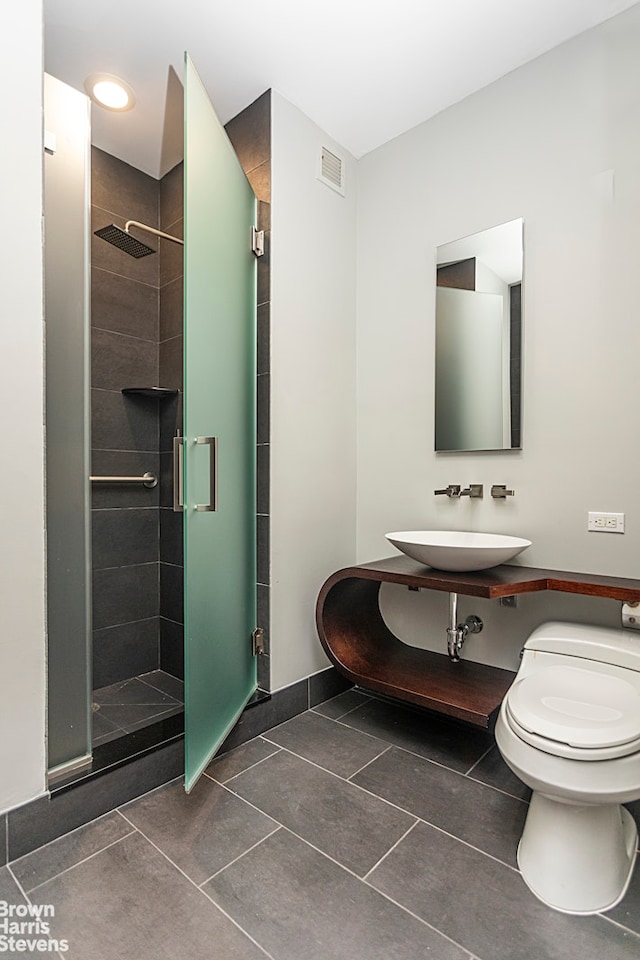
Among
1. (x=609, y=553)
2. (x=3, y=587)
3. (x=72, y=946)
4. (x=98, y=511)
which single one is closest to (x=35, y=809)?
(x=72, y=946)

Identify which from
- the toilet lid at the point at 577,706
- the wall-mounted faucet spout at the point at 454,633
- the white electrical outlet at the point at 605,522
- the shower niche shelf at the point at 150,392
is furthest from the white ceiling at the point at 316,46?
the toilet lid at the point at 577,706

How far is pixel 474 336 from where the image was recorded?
2340 millimetres

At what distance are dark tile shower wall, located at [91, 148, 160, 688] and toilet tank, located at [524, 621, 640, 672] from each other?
1.91 meters

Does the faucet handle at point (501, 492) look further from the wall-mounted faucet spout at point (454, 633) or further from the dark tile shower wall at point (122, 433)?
the dark tile shower wall at point (122, 433)

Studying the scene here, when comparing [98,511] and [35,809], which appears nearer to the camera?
[35,809]

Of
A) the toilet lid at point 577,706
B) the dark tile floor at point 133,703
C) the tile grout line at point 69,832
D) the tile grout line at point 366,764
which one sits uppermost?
the toilet lid at point 577,706

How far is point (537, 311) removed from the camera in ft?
7.07

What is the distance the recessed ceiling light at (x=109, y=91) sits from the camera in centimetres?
218

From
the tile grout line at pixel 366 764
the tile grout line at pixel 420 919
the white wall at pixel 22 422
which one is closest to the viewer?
the tile grout line at pixel 420 919

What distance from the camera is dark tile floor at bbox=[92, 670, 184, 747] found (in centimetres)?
209

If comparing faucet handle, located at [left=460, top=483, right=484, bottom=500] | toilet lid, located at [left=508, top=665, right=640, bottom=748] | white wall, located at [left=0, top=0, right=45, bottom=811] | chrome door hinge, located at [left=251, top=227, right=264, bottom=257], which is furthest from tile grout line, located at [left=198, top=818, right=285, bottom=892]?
chrome door hinge, located at [left=251, top=227, right=264, bottom=257]

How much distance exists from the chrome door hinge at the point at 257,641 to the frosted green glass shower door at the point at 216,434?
30mm

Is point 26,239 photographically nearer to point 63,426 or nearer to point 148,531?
point 63,426

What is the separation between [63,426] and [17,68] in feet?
3.29
